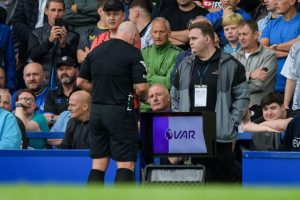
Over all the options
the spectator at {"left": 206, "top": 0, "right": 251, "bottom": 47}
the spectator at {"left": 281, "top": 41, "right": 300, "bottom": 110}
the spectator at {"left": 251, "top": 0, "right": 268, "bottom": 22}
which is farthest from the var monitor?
the spectator at {"left": 251, "top": 0, "right": 268, "bottom": 22}

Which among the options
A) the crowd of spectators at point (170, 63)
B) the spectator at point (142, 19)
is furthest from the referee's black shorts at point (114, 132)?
the spectator at point (142, 19)

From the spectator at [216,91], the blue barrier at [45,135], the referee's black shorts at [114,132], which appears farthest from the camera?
the blue barrier at [45,135]

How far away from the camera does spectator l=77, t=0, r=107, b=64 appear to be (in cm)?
1209

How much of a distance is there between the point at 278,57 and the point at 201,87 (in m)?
3.18

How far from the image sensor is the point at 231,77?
8.51 m

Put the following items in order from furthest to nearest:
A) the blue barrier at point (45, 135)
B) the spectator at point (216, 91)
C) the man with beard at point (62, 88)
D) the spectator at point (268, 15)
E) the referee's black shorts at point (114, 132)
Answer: the spectator at point (268, 15) → the man with beard at point (62, 88) → the blue barrier at point (45, 135) → the spectator at point (216, 91) → the referee's black shorts at point (114, 132)

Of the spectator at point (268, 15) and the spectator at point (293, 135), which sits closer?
the spectator at point (293, 135)

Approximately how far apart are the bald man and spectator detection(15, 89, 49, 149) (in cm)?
86

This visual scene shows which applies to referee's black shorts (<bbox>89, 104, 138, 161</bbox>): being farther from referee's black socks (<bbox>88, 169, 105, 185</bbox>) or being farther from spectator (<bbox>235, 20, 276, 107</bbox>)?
spectator (<bbox>235, 20, 276, 107</bbox>)

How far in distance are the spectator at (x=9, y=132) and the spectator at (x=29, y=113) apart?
128 centimetres

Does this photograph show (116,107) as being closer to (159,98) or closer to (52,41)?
(159,98)

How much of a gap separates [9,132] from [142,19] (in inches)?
141

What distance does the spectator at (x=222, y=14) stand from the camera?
1200 centimetres

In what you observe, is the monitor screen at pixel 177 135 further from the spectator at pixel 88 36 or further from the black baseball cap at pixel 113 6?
the spectator at pixel 88 36
